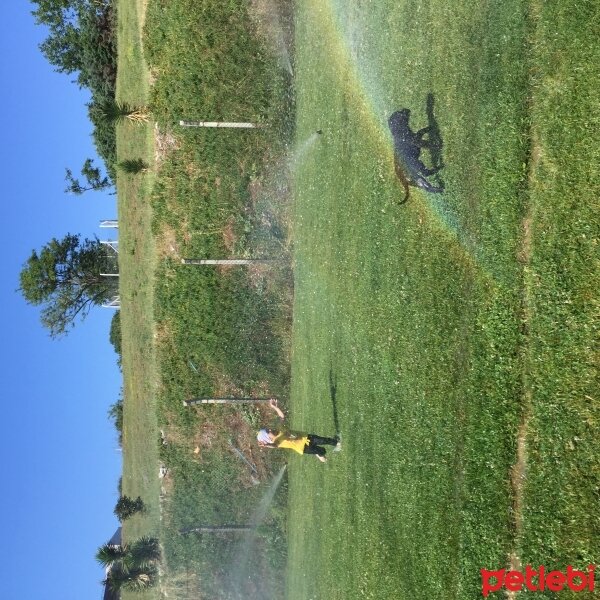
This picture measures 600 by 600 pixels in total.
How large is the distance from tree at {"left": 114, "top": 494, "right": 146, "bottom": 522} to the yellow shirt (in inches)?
230

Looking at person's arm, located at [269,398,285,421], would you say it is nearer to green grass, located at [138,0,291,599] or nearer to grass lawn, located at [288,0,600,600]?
green grass, located at [138,0,291,599]

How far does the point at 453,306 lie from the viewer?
33.3 feet

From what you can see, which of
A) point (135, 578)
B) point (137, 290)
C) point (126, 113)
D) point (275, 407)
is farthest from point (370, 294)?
point (135, 578)

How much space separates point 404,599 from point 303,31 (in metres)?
12.7

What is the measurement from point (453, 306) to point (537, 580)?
12.6 ft

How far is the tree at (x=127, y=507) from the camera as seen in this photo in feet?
61.5

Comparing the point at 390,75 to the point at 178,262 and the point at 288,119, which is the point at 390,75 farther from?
the point at 178,262

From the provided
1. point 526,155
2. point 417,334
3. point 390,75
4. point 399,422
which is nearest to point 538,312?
point 526,155

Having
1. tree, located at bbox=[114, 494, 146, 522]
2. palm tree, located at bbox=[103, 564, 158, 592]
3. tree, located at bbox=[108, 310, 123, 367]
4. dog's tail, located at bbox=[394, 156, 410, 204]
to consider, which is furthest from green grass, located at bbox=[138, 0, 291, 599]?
tree, located at bbox=[108, 310, 123, 367]

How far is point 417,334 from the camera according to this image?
A: 11.1 m

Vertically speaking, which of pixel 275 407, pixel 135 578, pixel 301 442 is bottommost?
pixel 135 578

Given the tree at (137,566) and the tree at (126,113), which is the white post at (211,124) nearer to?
the tree at (126,113)

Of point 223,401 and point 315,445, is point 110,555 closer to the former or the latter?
point 223,401

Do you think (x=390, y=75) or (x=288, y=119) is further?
(x=288, y=119)
